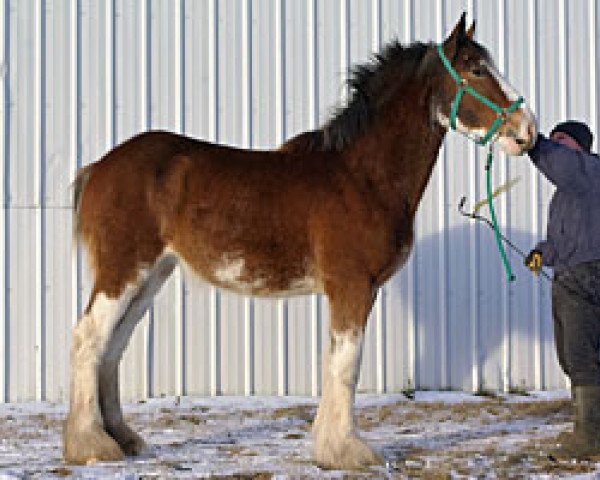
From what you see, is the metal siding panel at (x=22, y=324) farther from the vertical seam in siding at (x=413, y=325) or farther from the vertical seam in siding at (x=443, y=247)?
the vertical seam in siding at (x=443, y=247)

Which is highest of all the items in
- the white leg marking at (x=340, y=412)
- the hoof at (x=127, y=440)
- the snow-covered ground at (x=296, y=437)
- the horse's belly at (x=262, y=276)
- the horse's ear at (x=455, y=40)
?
the horse's ear at (x=455, y=40)

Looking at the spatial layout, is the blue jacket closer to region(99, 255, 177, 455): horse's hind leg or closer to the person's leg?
the person's leg

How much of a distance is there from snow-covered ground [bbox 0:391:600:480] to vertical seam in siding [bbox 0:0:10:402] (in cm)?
37

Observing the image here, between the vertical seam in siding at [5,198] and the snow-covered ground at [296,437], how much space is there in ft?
1.23

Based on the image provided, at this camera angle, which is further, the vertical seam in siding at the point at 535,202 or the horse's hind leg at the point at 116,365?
the vertical seam in siding at the point at 535,202

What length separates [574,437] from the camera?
453cm

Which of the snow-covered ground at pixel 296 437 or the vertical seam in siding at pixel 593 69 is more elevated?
the vertical seam in siding at pixel 593 69

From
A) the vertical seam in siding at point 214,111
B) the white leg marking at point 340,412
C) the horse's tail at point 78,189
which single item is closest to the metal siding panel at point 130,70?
the vertical seam in siding at point 214,111

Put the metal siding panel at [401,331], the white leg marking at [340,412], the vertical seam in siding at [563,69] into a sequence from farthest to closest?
the vertical seam in siding at [563,69] < the metal siding panel at [401,331] < the white leg marking at [340,412]

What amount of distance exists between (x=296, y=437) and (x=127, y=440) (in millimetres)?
1157

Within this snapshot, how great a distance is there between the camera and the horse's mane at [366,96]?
4.79 m

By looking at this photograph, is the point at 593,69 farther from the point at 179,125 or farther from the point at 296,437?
the point at 296,437

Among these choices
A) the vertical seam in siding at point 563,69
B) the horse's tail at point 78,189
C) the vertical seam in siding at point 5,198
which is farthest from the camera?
the vertical seam in siding at point 563,69

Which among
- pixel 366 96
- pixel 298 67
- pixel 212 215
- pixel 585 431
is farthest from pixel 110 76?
pixel 585 431
